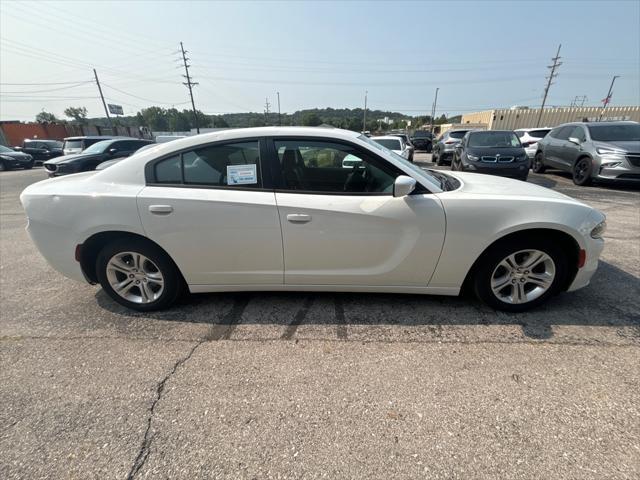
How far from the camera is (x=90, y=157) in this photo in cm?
970

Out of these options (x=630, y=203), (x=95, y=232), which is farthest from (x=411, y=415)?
(x=630, y=203)

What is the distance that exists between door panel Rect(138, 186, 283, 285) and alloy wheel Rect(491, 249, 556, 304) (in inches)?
71.7

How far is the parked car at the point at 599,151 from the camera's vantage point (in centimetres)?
710

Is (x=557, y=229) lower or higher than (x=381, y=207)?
lower

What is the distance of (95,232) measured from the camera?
2.55m

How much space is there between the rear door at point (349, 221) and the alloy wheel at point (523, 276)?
0.61 metres

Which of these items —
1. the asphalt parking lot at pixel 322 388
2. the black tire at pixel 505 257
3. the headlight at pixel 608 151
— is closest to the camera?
the asphalt parking lot at pixel 322 388

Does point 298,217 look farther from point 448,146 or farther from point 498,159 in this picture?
point 448,146

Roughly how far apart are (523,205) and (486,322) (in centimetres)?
97

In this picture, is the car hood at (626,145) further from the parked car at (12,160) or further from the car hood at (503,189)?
the parked car at (12,160)

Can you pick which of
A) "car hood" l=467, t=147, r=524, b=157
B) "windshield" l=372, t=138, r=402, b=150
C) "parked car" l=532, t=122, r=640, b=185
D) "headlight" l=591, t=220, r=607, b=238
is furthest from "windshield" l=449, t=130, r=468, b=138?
"headlight" l=591, t=220, r=607, b=238

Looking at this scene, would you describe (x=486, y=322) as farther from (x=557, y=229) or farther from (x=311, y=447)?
(x=311, y=447)

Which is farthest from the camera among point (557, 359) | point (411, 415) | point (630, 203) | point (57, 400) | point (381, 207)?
point (630, 203)

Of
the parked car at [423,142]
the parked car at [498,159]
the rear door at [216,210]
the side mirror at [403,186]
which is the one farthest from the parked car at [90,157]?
the parked car at [423,142]
